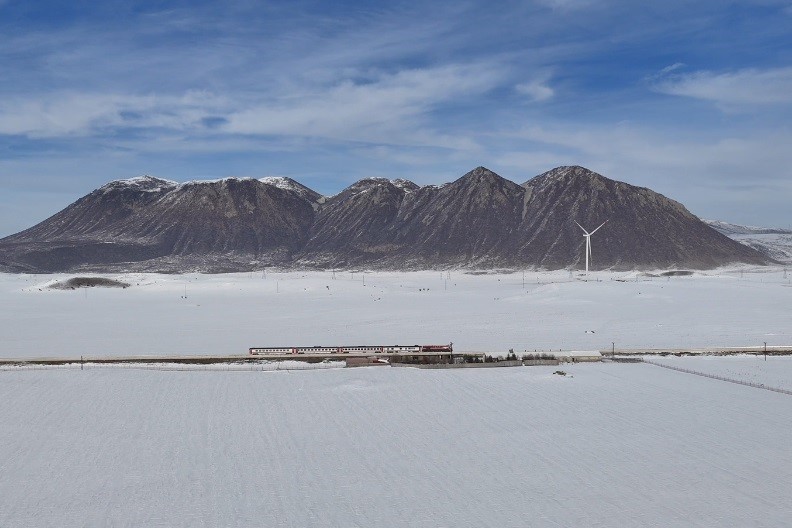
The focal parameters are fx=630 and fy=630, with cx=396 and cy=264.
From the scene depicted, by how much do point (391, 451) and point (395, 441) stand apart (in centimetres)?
159

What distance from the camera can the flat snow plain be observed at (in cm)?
2334

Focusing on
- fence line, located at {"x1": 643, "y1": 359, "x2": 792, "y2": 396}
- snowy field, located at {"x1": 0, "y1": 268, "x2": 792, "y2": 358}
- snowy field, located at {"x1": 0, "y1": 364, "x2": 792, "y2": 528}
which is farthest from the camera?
snowy field, located at {"x1": 0, "y1": 268, "x2": 792, "y2": 358}

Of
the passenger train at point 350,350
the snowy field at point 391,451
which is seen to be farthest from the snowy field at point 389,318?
the snowy field at point 391,451

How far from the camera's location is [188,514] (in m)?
22.9

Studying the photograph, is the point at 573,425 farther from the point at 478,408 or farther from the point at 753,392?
the point at 753,392

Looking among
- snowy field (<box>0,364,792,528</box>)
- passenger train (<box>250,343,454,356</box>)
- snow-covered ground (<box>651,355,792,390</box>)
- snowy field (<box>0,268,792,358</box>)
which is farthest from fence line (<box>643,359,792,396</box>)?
passenger train (<box>250,343,454,356</box>)

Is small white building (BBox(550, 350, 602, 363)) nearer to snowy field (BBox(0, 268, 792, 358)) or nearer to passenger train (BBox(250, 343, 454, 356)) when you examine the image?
snowy field (BBox(0, 268, 792, 358))

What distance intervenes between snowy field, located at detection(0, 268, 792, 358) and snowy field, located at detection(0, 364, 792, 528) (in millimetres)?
16302

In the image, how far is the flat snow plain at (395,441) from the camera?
919 inches

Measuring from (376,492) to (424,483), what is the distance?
2163 millimetres

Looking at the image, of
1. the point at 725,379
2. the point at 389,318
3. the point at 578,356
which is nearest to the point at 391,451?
the point at 578,356

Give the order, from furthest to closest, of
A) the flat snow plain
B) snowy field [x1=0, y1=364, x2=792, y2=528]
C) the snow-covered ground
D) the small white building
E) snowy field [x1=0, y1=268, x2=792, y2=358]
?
snowy field [x1=0, y1=268, x2=792, y2=358] → the small white building → the snow-covered ground → the flat snow plain → snowy field [x1=0, y1=364, x2=792, y2=528]

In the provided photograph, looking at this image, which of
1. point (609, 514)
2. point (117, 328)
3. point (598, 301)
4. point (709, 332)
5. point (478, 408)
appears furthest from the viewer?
point (598, 301)

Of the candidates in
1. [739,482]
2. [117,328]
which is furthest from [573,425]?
[117,328]
